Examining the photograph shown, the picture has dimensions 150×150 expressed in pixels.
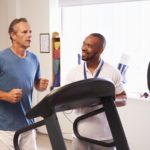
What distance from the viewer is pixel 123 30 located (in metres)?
3.45

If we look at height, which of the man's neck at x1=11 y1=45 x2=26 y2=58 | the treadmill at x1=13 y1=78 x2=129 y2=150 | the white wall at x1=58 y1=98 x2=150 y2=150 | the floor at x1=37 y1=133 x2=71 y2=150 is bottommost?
the floor at x1=37 y1=133 x2=71 y2=150

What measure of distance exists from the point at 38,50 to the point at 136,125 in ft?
5.93

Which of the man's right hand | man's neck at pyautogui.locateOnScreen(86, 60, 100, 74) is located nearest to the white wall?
man's neck at pyautogui.locateOnScreen(86, 60, 100, 74)

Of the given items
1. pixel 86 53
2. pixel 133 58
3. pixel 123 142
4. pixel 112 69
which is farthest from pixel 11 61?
pixel 133 58

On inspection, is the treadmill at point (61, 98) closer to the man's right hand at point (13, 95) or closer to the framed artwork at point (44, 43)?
the man's right hand at point (13, 95)

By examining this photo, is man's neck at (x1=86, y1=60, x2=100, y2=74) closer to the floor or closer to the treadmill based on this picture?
the treadmill

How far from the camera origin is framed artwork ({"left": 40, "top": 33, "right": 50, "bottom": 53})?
3.97m

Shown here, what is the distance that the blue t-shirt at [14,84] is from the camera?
1957mm

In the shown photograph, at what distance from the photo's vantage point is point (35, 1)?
4039 millimetres

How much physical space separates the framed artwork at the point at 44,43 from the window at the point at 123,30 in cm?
37

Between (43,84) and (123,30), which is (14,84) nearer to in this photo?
(43,84)

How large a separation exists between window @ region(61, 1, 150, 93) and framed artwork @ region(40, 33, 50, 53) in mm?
370

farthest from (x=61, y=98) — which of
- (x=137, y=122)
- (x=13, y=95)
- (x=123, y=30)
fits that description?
(x=123, y=30)

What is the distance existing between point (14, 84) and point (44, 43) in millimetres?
2098
